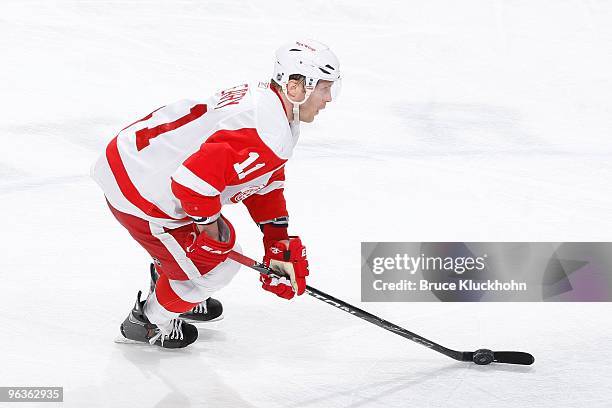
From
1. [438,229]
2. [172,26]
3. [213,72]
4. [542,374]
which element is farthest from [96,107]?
[542,374]

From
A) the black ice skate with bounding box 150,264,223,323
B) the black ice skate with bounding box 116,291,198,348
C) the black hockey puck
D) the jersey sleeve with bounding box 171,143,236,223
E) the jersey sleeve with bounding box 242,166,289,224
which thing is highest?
the jersey sleeve with bounding box 242,166,289,224

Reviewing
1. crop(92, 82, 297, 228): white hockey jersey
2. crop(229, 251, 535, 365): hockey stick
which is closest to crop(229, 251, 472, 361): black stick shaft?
crop(229, 251, 535, 365): hockey stick

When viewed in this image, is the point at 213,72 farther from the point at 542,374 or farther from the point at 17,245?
the point at 542,374

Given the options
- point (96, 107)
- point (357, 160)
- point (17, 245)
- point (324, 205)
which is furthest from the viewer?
point (96, 107)

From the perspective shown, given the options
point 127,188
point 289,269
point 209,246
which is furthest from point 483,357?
point 127,188

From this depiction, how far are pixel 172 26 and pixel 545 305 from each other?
318 centimetres

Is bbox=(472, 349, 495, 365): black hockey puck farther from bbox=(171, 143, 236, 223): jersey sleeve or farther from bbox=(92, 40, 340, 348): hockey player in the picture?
bbox=(171, 143, 236, 223): jersey sleeve

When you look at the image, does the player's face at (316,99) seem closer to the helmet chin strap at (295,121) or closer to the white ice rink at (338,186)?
the helmet chin strap at (295,121)

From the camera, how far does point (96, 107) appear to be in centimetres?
453

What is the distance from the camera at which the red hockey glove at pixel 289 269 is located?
2.59 m

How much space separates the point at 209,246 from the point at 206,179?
0.24 m

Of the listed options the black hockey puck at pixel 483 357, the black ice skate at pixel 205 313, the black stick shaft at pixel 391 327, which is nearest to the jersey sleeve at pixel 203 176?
the black stick shaft at pixel 391 327

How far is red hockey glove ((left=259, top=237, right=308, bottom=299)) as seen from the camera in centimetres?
259

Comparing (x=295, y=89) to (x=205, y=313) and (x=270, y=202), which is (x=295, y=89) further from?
(x=205, y=313)
